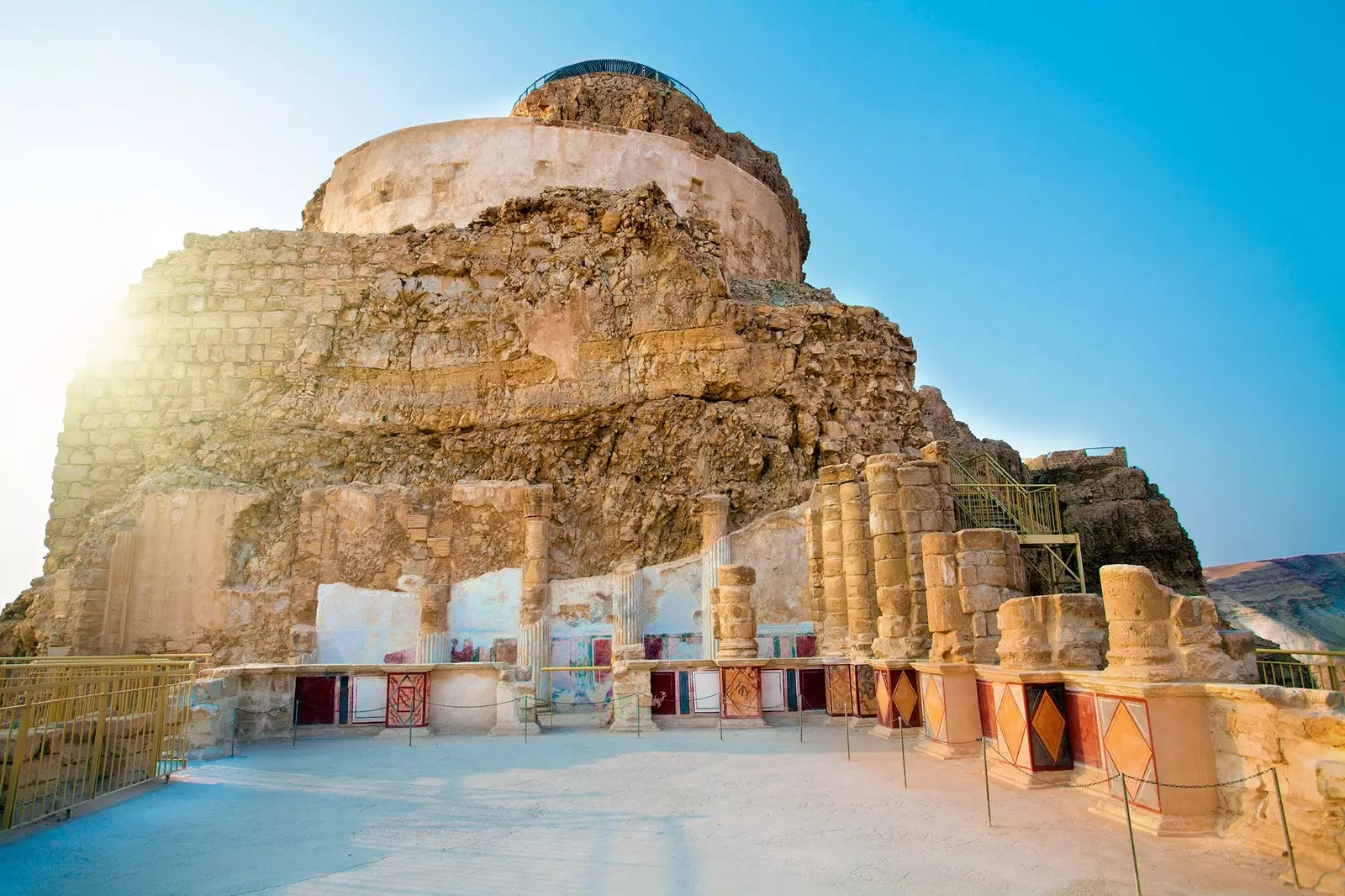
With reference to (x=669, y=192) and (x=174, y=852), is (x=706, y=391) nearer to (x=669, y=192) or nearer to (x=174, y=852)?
(x=669, y=192)

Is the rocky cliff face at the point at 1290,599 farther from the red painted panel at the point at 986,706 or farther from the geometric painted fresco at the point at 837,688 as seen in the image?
the red painted panel at the point at 986,706

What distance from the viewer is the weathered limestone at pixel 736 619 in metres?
11.4

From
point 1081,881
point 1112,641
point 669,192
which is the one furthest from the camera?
point 669,192

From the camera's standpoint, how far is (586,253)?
704 inches

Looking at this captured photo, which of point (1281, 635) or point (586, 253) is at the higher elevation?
point (586, 253)

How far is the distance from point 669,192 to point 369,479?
35.6ft

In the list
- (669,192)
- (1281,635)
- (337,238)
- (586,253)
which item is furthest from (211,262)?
(1281,635)

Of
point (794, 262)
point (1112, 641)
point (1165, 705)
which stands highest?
point (794, 262)

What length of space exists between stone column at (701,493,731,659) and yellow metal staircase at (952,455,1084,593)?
3.95 metres

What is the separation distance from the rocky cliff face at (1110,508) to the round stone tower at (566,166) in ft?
25.6

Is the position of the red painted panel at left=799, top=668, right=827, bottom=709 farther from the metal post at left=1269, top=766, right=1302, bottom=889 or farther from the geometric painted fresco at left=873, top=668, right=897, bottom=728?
the metal post at left=1269, top=766, right=1302, bottom=889

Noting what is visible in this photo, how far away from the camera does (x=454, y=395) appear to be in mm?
17891

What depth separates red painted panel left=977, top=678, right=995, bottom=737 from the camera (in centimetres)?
757

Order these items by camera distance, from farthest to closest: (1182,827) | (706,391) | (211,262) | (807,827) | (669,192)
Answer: (669,192) < (211,262) < (706,391) < (807,827) < (1182,827)
